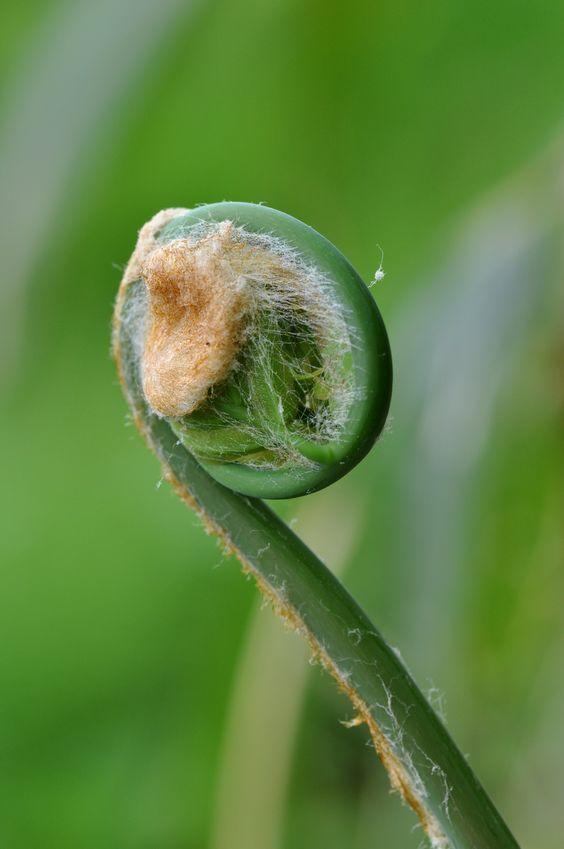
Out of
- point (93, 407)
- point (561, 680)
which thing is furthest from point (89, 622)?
point (561, 680)

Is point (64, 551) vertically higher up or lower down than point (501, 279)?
lower down

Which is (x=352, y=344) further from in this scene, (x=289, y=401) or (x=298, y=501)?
(x=298, y=501)

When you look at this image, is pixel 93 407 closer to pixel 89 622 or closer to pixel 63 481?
pixel 63 481

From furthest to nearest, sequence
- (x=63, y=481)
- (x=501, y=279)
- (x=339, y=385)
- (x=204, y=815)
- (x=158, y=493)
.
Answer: (x=63, y=481) < (x=158, y=493) < (x=204, y=815) < (x=501, y=279) < (x=339, y=385)

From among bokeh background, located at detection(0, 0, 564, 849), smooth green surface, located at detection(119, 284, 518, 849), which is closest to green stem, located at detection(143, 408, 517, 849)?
smooth green surface, located at detection(119, 284, 518, 849)

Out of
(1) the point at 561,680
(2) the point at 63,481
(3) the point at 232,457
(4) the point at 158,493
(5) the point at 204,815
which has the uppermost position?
(3) the point at 232,457

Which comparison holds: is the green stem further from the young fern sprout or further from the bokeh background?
the bokeh background
